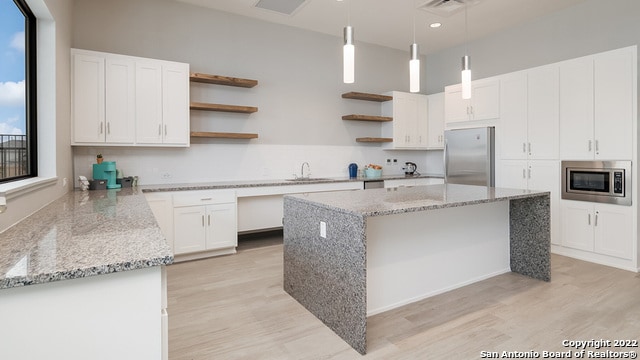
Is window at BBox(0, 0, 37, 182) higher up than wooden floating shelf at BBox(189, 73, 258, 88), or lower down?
lower down

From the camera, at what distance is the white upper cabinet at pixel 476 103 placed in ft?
15.6

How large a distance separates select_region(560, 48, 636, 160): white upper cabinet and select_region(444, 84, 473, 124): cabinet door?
130 cm

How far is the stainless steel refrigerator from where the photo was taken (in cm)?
479

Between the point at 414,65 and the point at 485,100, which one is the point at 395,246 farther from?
the point at 485,100

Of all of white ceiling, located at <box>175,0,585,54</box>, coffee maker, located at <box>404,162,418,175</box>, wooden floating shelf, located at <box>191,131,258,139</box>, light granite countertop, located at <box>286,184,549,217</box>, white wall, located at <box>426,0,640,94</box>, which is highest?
white ceiling, located at <box>175,0,585,54</box>

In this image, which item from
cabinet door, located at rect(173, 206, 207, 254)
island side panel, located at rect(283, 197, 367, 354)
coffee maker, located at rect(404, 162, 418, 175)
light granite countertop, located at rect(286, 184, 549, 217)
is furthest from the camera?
coffee maker, located at rect(404, 162, 418, 175)

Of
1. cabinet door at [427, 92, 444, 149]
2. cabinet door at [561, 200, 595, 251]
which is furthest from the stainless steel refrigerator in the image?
cabinet door at [561, 200, 595, 251]

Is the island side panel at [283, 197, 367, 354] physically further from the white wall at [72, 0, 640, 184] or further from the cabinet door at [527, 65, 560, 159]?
the cabinet door at [527, 65, 560, 159]

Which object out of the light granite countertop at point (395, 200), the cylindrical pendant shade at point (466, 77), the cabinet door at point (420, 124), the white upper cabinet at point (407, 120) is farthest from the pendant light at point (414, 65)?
the cabinet door at point (420, 124)

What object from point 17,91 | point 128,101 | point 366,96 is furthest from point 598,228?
point 17,91

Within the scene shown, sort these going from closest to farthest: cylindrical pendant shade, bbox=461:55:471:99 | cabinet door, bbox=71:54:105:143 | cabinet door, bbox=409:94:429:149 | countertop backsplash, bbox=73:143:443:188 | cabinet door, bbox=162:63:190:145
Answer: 1. cylindrical pendant shade, bbox=461:55:471:99
2. cabinet door, bbox=71:54:105:143
3. cabinet door, bbox=162:63:190:145
4. countertop backsplash, bbox=73:143:443:188
5. cabinet door, bbox=409:94:429:149

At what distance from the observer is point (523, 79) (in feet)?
14.5

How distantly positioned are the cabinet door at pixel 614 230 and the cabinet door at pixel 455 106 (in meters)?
2.10

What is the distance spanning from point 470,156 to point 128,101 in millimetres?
A: 4532
